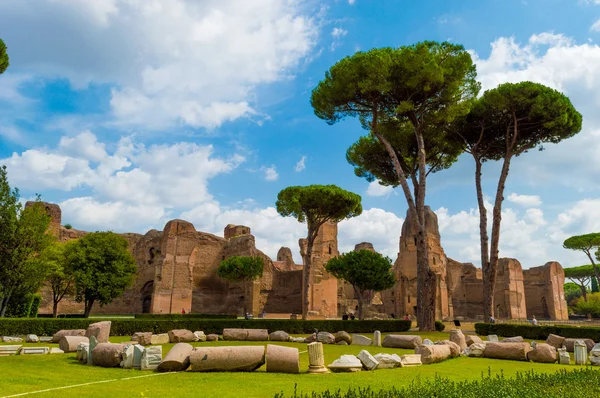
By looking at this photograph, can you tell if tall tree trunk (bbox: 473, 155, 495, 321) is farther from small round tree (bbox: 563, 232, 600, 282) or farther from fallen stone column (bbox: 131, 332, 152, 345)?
small round tree (bbox: 563, 232, 600, 282)

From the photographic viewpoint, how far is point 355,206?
2811cm

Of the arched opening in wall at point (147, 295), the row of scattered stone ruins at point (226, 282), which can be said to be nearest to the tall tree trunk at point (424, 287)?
the row of scattered stone ruins at point (226, 282)

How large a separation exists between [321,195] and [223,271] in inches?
384

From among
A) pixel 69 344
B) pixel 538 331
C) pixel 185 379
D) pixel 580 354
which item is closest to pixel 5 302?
pixel 69 344

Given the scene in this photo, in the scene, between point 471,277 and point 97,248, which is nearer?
point 97,248

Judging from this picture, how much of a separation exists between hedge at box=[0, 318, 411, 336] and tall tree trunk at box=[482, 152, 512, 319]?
359 centimetres

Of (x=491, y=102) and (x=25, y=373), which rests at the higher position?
(x=491, y=102)

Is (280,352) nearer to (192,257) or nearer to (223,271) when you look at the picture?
(223,271)

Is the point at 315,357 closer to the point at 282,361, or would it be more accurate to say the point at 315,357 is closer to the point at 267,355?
the point at 282,361

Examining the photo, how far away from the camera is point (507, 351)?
10578 millimetres

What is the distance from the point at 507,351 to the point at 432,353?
2.29 metres

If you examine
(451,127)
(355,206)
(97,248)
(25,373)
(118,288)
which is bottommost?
(25,373)

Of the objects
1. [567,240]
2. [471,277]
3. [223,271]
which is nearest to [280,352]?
[223,271]

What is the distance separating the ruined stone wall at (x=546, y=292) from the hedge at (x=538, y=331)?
3252 centimetres
